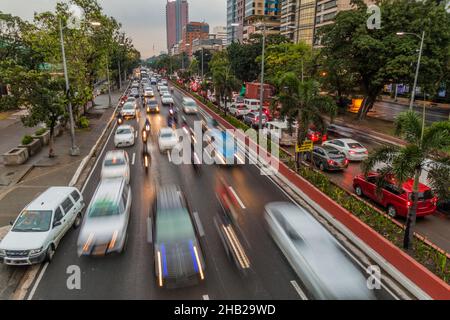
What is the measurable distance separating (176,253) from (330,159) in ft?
45.4

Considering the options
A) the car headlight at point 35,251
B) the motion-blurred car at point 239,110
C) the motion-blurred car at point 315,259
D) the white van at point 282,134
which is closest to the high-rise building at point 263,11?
the motion-blurred car at point 239,110

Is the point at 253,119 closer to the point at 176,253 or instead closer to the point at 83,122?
the point at 83,122

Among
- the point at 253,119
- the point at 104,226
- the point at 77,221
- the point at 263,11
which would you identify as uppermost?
the point at 263,11

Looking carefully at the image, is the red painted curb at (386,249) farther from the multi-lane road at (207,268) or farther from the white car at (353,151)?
the white car at (353,151)

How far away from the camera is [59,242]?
12.6 meters

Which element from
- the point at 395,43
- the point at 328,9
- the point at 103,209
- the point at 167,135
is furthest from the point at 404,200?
the point at 328,9

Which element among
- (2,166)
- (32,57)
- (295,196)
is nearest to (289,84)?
(295,196)

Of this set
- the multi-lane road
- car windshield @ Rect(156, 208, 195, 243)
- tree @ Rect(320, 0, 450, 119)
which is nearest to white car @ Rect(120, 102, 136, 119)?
the multi-lane road

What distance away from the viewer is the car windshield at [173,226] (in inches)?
428

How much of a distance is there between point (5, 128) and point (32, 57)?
15341mm

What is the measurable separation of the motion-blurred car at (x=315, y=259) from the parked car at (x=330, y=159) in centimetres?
921

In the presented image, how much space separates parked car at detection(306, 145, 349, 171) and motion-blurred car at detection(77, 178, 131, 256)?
13290 mm

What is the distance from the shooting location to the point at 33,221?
11.8 metres

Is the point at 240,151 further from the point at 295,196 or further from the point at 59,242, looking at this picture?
the point at 59,242
